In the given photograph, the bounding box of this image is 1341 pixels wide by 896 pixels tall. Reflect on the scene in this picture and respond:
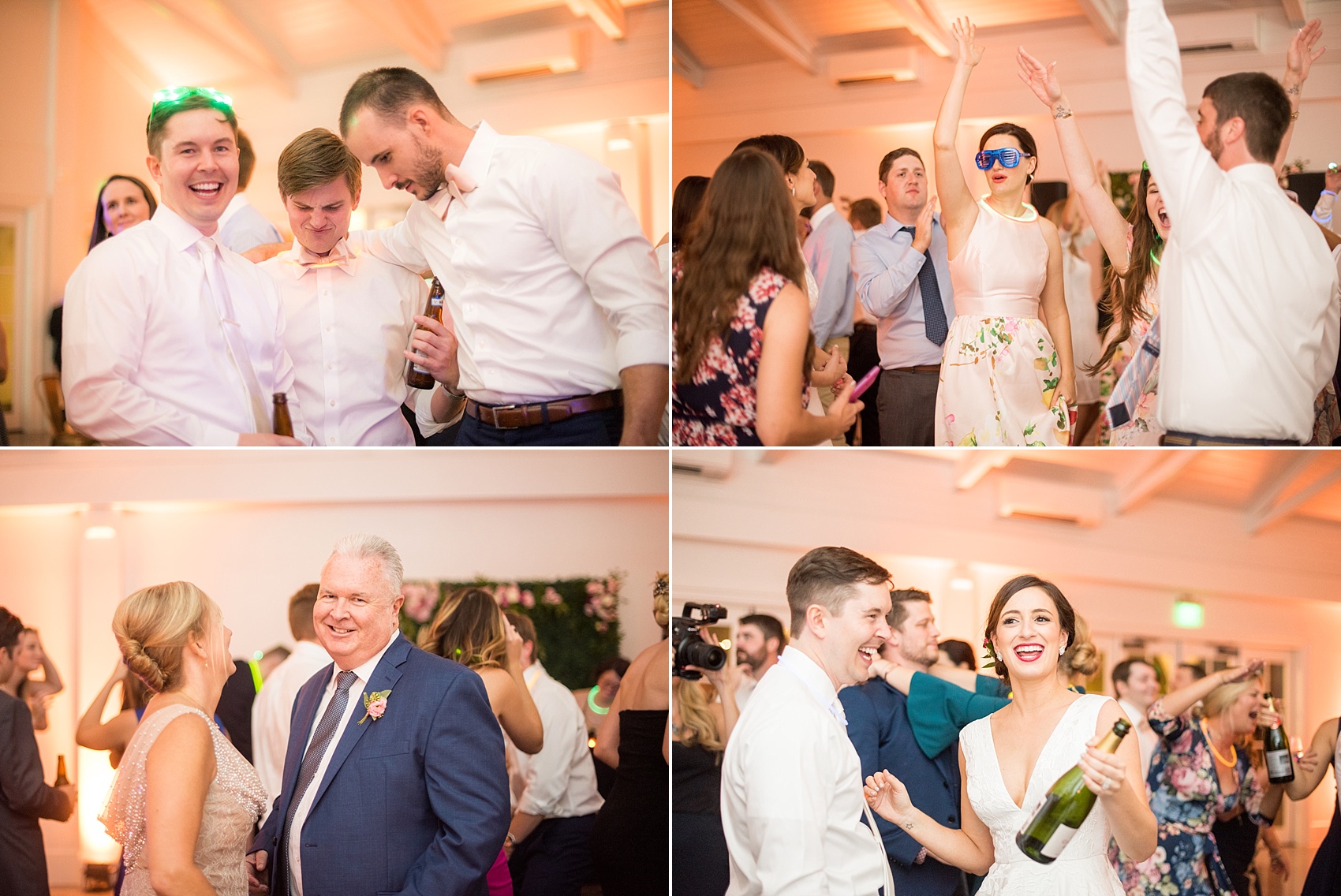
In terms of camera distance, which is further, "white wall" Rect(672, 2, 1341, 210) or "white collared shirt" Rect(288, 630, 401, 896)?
"white wall" Rect(672, 2, 1341, 210)

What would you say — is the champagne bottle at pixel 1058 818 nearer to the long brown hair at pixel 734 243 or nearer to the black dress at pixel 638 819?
the black dress at pixel 638 819

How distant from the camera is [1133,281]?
3.21m

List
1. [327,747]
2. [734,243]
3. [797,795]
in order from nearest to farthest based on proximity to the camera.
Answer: [797,795] → [327,747] → [734,243]

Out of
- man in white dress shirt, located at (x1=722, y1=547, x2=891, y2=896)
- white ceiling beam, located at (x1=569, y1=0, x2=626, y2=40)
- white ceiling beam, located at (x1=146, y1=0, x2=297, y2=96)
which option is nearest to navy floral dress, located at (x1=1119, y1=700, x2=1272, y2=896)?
man in white dress shirt, located at (x1=722, y1=547, x2=891, y2=896)

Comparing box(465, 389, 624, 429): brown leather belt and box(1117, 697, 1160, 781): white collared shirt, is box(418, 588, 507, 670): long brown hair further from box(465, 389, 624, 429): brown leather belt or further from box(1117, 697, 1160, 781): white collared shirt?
box(1117, 697, 1160, 781): white collared shirt

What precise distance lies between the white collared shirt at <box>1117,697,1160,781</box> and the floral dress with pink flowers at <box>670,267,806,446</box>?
1.25 meters

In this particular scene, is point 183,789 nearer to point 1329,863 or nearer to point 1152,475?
point 1152,475

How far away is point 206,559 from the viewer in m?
3.42

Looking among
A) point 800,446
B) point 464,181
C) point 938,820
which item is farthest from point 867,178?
point 938,820

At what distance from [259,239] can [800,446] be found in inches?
69.1

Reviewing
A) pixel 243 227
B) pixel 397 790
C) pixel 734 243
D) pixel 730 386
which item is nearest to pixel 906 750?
pixel 730 386

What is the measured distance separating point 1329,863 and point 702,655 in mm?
1825

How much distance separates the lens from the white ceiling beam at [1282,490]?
10.4 feet

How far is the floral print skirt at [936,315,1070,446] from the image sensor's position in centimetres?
325
